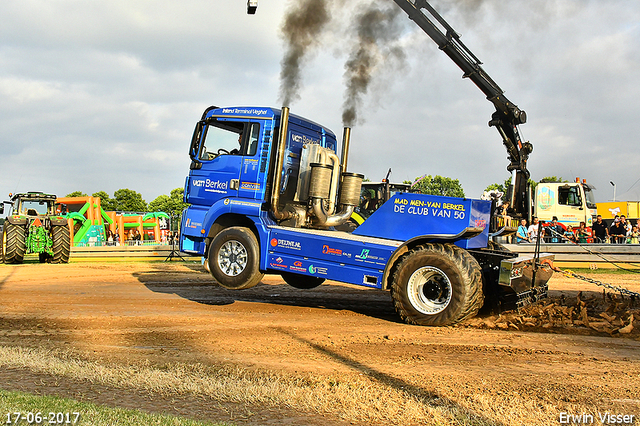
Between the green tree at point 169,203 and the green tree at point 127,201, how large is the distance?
199 centimetres

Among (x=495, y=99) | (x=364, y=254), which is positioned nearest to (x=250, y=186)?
(x=364, y=254)

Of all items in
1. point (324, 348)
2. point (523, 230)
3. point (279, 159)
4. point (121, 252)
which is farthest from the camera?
point (121, 252)

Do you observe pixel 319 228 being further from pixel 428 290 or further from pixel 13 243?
pixel 13 243

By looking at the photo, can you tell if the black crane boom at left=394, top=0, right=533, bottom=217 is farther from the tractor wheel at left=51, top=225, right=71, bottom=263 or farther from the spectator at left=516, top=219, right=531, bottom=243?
the tractor wheel at left=51, top=225, right=71, bottom=263

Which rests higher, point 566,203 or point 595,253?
point 566,203

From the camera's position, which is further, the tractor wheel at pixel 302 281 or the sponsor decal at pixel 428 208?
the tractor wheel at pixel 302 281

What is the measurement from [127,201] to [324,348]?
77831mm

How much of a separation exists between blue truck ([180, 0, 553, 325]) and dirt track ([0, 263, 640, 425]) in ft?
1.90

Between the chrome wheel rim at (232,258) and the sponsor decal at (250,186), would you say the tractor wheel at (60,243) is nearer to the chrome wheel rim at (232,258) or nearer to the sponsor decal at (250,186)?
the chrome wheel rim at (232,258)

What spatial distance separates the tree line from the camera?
75.3m

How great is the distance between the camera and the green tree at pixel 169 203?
255 feet

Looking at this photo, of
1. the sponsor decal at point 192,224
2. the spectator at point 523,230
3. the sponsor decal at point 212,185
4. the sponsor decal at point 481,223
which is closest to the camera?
the sponsor decal at point 481,223

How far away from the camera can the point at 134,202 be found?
255 feet

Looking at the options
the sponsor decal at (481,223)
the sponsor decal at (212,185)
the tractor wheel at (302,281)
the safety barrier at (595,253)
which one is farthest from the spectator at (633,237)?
the sponsor decal at (212,185)
